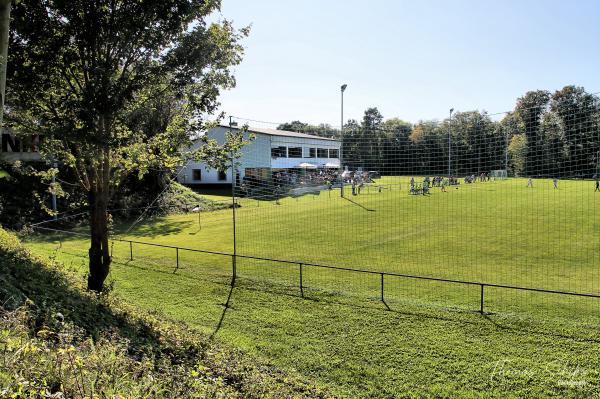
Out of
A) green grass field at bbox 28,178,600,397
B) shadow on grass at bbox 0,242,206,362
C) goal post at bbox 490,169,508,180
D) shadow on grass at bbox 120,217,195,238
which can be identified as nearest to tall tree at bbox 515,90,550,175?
green grass field at bbox 28,178,600,397

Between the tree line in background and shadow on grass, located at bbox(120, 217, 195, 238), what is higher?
the tree line in background

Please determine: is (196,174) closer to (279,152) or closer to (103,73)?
(279,152)

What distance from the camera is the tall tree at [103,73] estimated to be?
7.83 metres

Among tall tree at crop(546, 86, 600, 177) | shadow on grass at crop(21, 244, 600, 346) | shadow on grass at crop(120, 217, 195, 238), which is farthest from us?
shadow on grass at crop(120, 217, 195, 238)

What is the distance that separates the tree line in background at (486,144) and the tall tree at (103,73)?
7864mm

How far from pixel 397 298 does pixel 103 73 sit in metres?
8.12

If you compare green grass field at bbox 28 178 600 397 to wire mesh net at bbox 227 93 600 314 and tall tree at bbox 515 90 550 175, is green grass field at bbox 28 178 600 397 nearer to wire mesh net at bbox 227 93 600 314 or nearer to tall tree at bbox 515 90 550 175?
wire mesh net at bbox 227 93 600 314

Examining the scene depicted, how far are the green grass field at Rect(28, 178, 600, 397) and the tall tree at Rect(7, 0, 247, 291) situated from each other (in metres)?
3.57

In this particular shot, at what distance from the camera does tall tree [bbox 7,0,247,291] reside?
7.83 metres

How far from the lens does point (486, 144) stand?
1895cm

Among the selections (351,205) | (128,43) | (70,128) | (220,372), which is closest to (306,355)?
(220,372)

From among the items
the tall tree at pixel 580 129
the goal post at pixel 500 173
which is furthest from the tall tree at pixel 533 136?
the goal post at pixel 500 173

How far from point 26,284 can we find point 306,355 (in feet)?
15.4

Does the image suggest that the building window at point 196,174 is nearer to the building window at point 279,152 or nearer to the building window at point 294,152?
the building window at point 279,152
